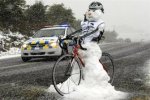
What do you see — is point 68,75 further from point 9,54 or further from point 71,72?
point 9,54

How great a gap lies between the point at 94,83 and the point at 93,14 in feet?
4.32

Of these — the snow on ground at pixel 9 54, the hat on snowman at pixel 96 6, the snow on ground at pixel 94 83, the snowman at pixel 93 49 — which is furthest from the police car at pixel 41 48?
the snow on ground at pixel 94 83

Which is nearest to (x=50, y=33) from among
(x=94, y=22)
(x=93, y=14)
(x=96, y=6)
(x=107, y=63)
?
(x=107, y=63)

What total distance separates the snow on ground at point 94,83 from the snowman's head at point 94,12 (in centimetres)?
55

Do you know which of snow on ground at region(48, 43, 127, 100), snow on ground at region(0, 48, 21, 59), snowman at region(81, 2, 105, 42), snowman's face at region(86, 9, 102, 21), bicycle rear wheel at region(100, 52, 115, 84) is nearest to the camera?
snow on ground at region(48, 43, 127, 100)

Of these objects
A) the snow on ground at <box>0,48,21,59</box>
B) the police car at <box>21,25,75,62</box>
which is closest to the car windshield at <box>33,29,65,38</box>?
the police car at <box>21,25,75,62</box>

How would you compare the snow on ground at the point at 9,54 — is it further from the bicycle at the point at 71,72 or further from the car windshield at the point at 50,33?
the bicycle at the point at 71,72

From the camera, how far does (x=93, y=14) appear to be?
24.0 feet

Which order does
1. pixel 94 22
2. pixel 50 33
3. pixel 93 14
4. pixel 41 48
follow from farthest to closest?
pixel 50 33 → pixel 41 48 → pixel 93 14 → pixel 94 22

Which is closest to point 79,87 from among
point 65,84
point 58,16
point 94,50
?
point 65,84

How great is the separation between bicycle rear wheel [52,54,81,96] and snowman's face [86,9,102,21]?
92cm

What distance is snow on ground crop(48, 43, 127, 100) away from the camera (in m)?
6.46

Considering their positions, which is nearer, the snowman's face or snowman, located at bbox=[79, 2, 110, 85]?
snowman, located at bbox=[79, 2, 110, 85]

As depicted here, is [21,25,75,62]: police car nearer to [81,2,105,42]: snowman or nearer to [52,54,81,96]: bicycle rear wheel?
[81,2,105,42]: snowman
